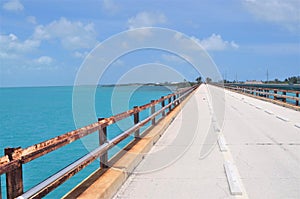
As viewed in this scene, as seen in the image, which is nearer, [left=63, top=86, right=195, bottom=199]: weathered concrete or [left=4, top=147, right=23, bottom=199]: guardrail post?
[left=4, top=147, right=23, bottom=199]: guardrail post

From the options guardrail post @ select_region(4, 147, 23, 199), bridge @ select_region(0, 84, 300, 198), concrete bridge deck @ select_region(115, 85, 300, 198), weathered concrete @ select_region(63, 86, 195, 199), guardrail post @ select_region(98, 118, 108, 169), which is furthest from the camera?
guardrail post @ select_region(98, 118, 108, 169)

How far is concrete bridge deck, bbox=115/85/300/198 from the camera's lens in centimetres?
620

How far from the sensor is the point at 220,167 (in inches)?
314

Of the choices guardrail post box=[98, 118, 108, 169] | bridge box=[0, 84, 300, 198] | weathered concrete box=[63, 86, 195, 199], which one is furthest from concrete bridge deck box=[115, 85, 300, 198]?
guardrail post box=[98, 118, 108, 169]

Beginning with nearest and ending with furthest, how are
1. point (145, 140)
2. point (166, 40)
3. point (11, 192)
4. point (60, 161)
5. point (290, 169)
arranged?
point (11, 192) < point (290, 169) < point (145, 140) < point (60, 161) < point (166, 40)

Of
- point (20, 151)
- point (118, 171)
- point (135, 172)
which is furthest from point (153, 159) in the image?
point (20, 151)

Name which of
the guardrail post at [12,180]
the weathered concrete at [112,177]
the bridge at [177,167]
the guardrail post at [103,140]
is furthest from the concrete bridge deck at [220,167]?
the guardrail post at [12,180]

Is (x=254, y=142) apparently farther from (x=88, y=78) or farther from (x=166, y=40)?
(x=166, y=40)

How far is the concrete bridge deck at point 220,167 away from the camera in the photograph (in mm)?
6199

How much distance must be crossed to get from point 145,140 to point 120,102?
70.5 ft

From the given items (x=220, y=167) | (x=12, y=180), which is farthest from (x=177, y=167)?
(x=12, y=180)

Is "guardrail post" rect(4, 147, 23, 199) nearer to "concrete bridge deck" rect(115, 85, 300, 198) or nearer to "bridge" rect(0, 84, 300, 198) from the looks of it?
"bridge" rect(0, 84, 300, 198)

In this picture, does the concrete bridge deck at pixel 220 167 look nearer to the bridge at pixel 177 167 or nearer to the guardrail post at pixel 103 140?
the bridge at pixel 177 167

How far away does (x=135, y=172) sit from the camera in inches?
304
